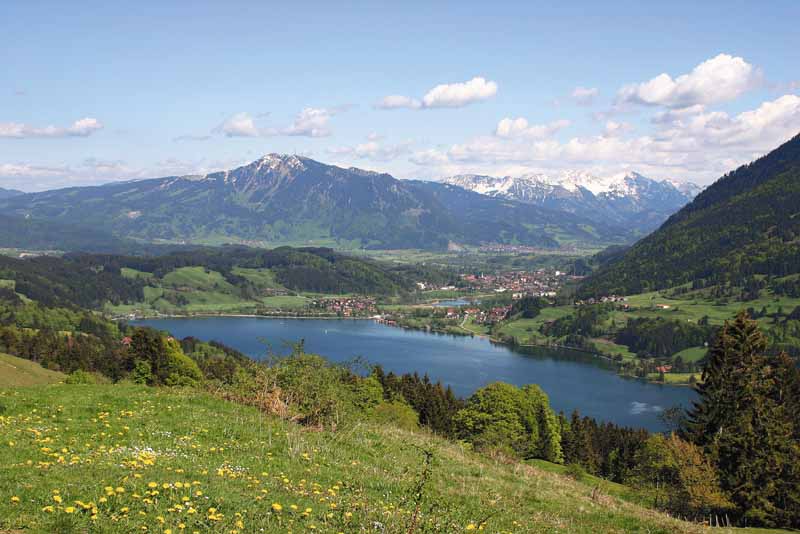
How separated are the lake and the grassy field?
6785 cm

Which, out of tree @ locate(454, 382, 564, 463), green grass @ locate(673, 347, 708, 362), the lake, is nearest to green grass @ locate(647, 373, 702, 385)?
the lake

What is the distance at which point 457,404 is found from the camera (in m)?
75.9

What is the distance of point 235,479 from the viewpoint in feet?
39.6

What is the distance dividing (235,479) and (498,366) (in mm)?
134399

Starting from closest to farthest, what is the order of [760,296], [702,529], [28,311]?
1. [702,529]
2. [28,311]
3. [760,296]

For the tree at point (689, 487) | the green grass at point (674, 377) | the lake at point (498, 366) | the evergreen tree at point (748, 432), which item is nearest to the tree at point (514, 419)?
the evergreen tree at point (748, 432)

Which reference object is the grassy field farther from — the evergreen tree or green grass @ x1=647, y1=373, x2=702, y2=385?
green grass @ x1=647, y1=373, x2=702, y2=385

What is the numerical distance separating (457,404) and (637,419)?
1673 inches

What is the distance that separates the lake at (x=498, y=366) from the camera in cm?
11060

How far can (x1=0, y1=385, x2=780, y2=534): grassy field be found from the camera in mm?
9766

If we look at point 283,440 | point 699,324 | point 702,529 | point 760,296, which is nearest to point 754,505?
point 702,529

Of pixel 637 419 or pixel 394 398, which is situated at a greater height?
pixel 394 398

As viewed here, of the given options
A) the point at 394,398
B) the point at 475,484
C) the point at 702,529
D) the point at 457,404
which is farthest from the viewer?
the point at 457,404

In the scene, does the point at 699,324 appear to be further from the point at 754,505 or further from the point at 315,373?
the point at 315,373
